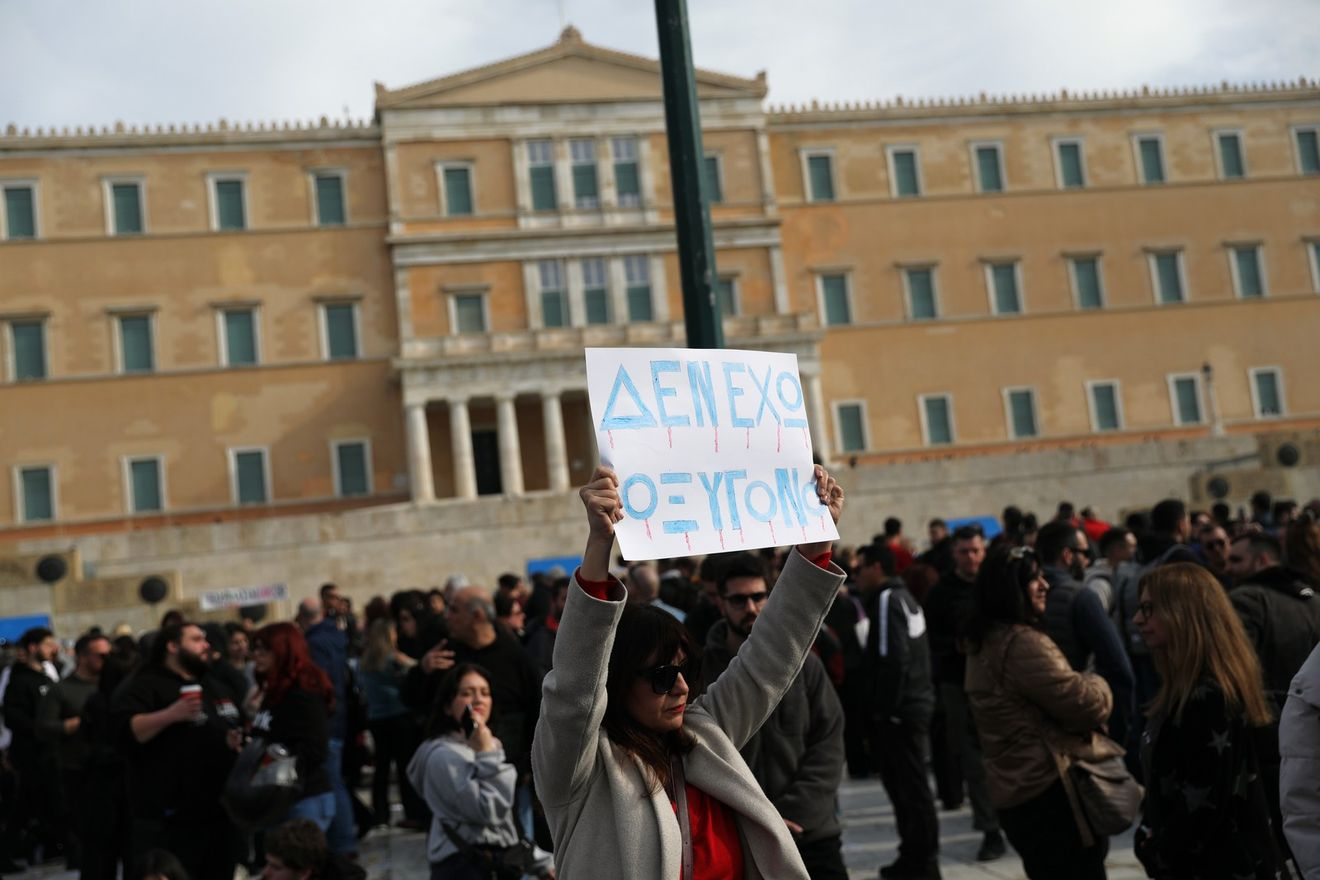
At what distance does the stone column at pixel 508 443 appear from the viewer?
3303 centimetres

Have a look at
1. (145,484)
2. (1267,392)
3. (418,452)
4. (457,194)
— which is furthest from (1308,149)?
(145,484)

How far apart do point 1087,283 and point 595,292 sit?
1410 centimetres

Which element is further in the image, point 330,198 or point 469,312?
point 330,198

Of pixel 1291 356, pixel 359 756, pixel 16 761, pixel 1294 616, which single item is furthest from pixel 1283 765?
pixel 1291 356

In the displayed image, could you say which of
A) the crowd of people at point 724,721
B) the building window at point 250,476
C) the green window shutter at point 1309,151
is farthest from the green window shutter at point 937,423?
the crowd of people at point 724,721

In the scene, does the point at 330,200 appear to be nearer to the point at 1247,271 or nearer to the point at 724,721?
the point at 1247,271

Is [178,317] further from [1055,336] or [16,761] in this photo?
[16,761]

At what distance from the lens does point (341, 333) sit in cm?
3453

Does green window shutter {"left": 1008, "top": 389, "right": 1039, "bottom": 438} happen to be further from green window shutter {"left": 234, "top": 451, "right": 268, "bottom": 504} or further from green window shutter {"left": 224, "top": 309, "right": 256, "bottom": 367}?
green window shutter {"left": 224, "top": 309, "right": 256, "bottom": 367}

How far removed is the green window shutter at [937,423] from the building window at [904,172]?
5.84 m

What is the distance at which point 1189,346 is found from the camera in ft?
125

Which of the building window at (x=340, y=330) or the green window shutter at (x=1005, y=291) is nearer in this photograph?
the building window at (x=340, y=330)

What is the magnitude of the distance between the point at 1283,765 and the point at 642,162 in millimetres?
33769

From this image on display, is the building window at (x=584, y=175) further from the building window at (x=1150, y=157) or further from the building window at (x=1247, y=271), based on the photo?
the building window at (x=1247, y=271)
